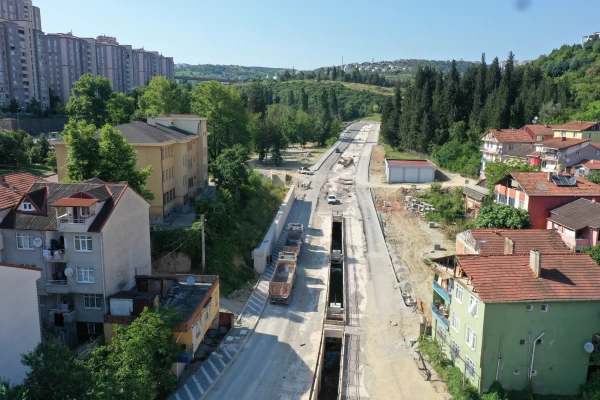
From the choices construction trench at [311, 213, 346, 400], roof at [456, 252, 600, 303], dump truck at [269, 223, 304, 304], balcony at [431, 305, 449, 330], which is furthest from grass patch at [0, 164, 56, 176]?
roof at [456, 252, 600, 303]

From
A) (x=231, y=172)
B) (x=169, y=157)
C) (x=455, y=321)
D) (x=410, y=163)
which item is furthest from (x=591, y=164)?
(x=169, y=157)

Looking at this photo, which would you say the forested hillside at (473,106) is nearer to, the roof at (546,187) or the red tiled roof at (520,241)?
the roof at (546,187)

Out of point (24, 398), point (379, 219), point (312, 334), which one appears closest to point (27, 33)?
point (379, 219)

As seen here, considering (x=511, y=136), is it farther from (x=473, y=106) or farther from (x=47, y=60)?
(x=47, y=60)

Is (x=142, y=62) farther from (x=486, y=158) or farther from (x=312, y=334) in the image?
(x=312, y=334)

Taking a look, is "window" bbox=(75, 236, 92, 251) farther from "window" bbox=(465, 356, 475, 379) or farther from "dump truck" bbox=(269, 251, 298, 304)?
"window" bbox=(465, 356, 475, 379)

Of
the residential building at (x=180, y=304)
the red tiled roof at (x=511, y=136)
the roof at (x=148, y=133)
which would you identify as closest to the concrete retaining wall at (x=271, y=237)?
the residential building at (x=180, y=304)
